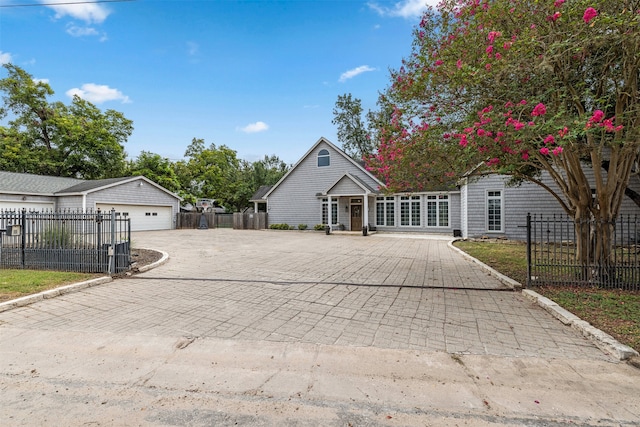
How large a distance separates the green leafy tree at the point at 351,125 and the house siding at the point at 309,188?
1244cm

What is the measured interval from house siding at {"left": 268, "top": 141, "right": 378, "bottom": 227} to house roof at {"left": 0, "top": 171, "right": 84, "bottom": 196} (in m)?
15.0

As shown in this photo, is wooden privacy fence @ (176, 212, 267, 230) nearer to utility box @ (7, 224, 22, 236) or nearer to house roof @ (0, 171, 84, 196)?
house roof @ (0, 171, 84, 196)

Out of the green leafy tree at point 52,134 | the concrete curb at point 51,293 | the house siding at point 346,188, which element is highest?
the green leafy tree at point 52,134

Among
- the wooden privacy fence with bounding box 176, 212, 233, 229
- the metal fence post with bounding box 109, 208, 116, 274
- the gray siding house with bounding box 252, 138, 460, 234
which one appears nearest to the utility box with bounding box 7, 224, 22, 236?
the metal fence post with bounding box 109, 208, 116, 274

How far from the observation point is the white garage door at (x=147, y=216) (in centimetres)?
2236

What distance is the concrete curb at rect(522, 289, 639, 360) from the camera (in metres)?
3.23

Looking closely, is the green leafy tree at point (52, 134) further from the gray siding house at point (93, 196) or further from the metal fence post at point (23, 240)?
the metal fence post at point (23, 240)

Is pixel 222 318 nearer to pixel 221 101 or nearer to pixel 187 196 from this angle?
pixel 221 101

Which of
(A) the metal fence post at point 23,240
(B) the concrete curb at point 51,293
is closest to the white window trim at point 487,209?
(B) the concrete curb at point 51,293

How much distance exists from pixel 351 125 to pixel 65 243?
31269 millimetres

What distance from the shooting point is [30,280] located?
6281 millimetres

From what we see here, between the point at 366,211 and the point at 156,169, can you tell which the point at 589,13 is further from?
the point at 156,169

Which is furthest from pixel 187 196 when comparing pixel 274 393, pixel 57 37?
pixel 274 393

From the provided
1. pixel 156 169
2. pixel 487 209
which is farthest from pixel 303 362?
pixel 156 169
